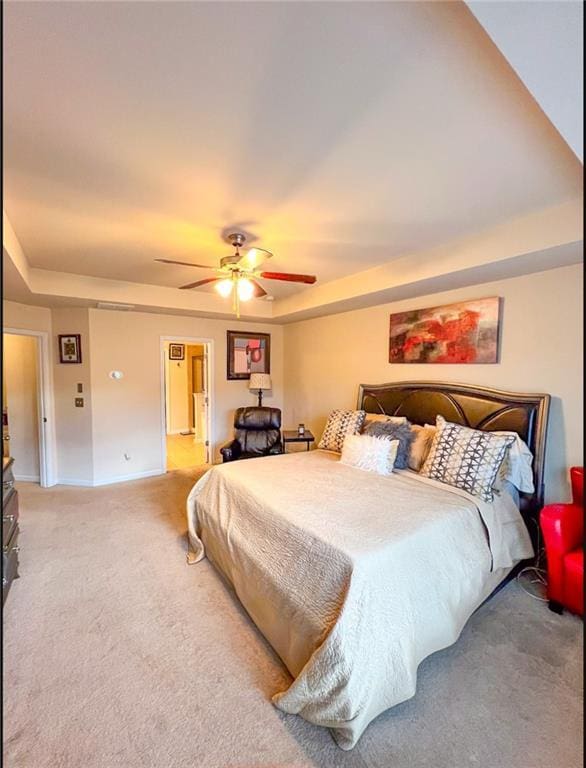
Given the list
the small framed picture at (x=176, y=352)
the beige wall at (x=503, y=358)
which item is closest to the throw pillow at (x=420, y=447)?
the beige wall at (x=503, y=358)

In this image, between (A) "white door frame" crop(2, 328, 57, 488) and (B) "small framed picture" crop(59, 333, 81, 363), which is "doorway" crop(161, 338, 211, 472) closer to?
(A) "white door frame" crop(2, 328, 57, 488)

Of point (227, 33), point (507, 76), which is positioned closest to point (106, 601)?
point (227, 33)

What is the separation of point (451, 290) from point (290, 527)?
2.33 meters

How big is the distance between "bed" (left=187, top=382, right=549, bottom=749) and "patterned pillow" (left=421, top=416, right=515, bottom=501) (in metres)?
0.09

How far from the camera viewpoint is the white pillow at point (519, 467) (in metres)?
2.33

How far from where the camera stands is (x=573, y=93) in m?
0.70

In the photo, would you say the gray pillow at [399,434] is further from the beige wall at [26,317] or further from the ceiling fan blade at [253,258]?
the beige wall at [26,317]

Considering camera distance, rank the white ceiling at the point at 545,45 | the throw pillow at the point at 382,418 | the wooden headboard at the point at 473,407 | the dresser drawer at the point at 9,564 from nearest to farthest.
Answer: the white ceiling at the point at 545,45 < the dresser drawer at the point at 9,564 < the wooden headboard at the point at 473,407 < the throw pillow at the point at 382,418

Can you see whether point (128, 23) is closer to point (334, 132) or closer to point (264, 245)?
point (334, 132)

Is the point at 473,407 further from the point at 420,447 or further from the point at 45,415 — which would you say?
the point at 45,415

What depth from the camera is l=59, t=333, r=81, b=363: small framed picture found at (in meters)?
4.29

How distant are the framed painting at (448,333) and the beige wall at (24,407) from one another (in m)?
4.46

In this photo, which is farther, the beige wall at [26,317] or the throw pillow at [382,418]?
the beige wall at [26,317]

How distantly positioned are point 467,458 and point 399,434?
2.32ft
